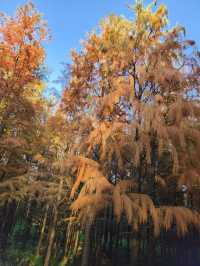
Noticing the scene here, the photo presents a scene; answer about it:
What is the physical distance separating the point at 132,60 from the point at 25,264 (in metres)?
8.07

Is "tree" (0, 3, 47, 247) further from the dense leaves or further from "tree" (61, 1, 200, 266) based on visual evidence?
"tree" (61, 1, 200, 266)

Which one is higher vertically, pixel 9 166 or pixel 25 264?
pixel 9 166

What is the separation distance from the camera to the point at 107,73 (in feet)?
28.3

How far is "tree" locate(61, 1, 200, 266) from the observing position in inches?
194

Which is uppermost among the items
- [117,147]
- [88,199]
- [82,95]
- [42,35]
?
[42,35]

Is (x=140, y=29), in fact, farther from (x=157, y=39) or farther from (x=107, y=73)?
(x=107, y=73)

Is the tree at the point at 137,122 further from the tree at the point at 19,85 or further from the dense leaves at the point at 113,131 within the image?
the tree at the point at 19,85

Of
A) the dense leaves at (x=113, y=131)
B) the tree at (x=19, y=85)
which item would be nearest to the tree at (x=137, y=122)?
the dense leaves at (x=113, y=131)

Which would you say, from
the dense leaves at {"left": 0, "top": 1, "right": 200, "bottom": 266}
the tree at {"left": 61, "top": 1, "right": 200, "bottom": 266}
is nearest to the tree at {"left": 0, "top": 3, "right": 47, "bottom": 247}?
the dense leaves at {"left": 0, "top": 1, "right": 200, "bottom": 266}

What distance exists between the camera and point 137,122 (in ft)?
18.8

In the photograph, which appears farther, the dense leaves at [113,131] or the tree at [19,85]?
the tree at [19,85]

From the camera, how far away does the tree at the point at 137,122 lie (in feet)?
16.2

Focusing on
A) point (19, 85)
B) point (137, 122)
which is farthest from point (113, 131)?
point (19, 85)

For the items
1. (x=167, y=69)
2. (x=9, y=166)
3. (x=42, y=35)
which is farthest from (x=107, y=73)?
(x=9, y=166)
